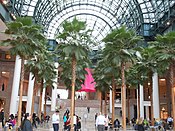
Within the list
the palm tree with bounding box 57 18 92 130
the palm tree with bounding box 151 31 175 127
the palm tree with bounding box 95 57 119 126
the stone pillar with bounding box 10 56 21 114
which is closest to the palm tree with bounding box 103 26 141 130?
the palm tree with bounding box 57 18 92 130

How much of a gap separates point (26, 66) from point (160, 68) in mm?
14116

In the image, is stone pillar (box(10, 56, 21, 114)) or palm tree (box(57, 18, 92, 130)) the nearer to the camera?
palm tree (box(57, 18, 92, 130))

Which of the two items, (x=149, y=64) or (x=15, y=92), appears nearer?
(x=149, y=64)

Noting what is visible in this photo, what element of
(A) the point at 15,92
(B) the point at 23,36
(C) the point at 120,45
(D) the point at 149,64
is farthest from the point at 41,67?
(A) the point at 15,92

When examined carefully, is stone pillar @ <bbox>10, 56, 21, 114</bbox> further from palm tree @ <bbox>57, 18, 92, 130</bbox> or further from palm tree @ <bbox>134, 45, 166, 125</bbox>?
palm tree @ <bbox>134, 45, 166, 125</bbox>

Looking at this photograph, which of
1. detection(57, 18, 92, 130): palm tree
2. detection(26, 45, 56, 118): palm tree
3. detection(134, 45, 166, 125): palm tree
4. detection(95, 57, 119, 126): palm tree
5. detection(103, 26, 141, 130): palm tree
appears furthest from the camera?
detection(95, 57, 119, 126): palm tree

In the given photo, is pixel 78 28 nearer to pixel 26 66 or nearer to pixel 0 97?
pixel 26 66

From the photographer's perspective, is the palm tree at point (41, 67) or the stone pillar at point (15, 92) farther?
the stone pillar at point (15, 92)

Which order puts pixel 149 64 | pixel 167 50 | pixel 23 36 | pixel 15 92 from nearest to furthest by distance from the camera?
pixel 23 36, pixel 167 50, pixel 149 64, pixel 15 92

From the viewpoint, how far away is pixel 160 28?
35.6m

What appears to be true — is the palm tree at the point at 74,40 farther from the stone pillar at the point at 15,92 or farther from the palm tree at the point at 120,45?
the stone pillar at the point at 15,92

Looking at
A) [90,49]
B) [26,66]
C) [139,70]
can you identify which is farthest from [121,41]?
[26,66]

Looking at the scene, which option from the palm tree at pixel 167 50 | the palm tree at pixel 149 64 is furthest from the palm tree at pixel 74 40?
the palm tree at pixel 149 64

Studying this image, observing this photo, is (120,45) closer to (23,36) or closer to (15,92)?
(23,36)
